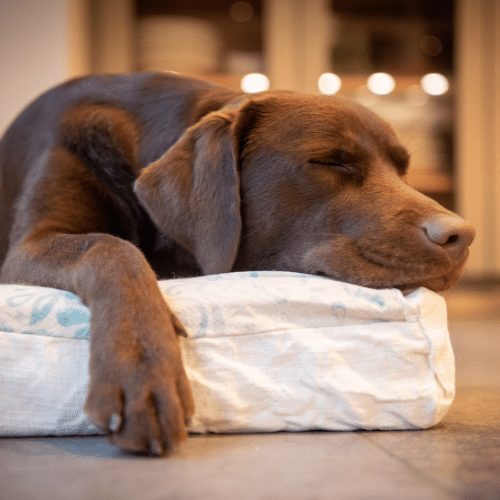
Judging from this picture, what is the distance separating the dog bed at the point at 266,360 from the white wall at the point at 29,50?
221 centimetres

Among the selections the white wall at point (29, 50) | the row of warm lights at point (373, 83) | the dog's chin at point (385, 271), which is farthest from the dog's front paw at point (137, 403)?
the row of warm lights at point (373, 83)

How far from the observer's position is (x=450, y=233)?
1.36 metres

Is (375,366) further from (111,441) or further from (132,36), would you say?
(132,36)

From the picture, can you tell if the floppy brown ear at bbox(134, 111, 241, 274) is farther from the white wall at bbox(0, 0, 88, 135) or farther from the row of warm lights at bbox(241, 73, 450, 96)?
the row of warm lights at bbox(241, 73, 450, 96)

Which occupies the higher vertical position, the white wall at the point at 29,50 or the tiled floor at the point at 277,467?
the white wall at the point at 29,50

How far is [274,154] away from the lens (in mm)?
1589

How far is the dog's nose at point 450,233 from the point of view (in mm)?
1359

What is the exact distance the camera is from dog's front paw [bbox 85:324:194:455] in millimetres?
1024

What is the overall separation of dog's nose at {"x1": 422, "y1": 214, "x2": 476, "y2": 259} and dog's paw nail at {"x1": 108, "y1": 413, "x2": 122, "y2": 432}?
24.4 inches

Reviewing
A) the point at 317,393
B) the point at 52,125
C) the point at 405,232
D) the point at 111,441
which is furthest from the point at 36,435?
the point at 52,125

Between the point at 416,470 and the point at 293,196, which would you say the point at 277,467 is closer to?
the point at 416,470

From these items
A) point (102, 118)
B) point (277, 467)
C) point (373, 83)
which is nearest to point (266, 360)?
point (277, 467)

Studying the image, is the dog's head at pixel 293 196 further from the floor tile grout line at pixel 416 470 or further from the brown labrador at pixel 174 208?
the floor tile grout line at pixel 416 470

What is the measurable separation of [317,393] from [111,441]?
333 mm
